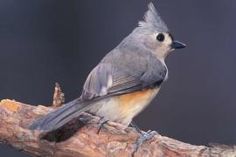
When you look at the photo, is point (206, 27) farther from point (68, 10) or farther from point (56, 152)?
point (56, 152)

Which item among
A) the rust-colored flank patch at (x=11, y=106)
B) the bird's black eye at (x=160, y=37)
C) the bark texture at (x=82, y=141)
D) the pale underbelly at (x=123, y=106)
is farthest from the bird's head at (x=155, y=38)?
the rust-colored flank patch at (x=11, y=106)

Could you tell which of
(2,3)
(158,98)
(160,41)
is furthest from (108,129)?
(2,3)

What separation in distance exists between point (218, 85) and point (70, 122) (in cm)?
144

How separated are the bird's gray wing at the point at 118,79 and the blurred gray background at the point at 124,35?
1014 mm

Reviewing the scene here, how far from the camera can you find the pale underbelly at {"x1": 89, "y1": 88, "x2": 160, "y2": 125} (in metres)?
2.28

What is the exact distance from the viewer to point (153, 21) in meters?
2.59

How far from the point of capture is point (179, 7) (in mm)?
3451

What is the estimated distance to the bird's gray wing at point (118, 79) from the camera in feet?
7.36

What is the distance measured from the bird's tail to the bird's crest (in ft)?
Answer: 1.90

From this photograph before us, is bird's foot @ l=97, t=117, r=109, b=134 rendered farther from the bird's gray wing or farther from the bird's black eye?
the bird's black eye

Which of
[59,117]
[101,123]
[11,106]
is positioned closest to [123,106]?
[101,123]

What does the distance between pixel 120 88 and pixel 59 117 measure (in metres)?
0.29

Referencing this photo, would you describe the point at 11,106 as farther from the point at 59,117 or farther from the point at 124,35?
the point at 124,35

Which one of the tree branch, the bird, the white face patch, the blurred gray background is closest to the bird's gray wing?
the bird
